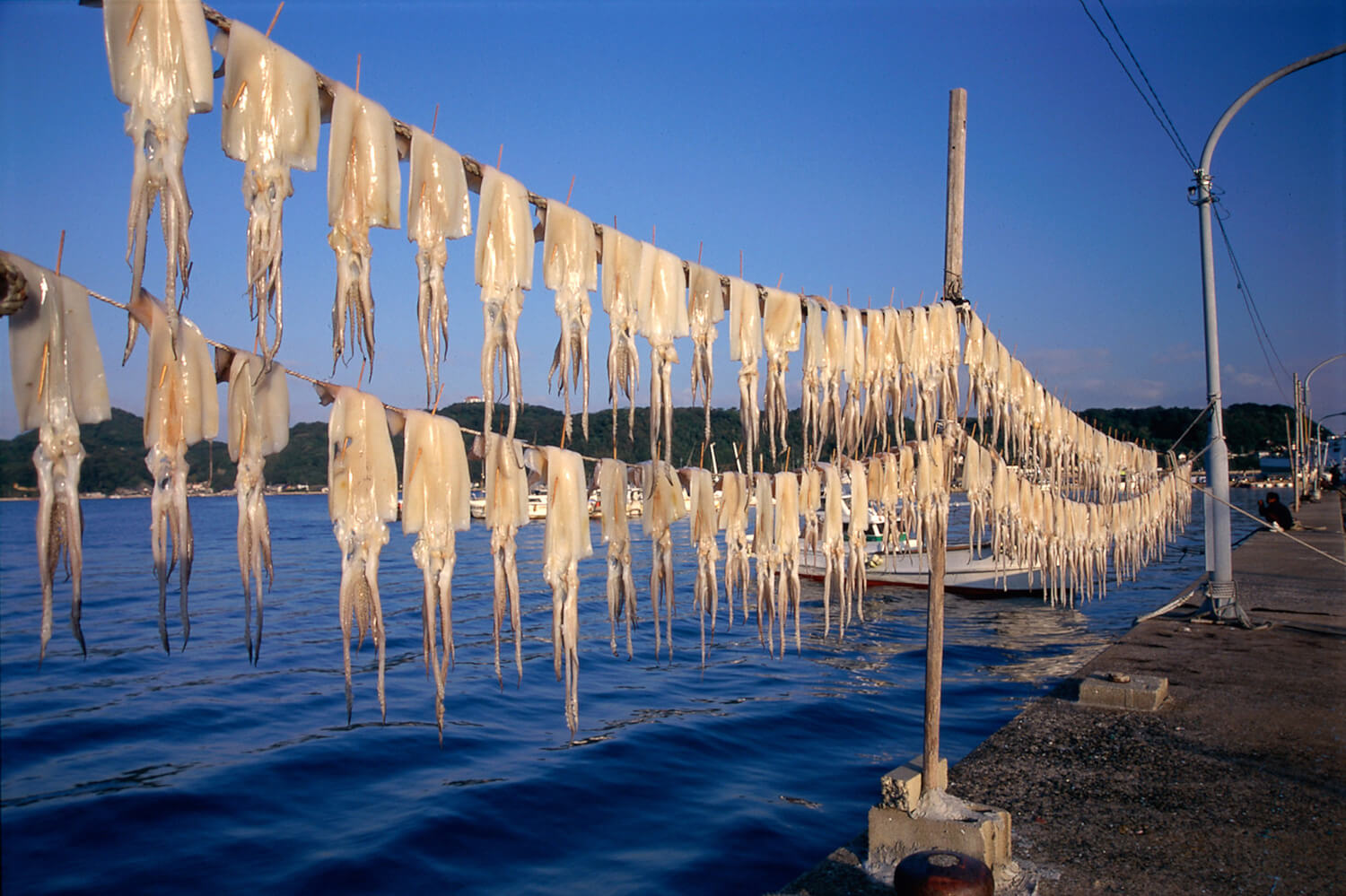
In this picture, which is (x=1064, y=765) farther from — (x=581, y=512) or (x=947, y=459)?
(x=581, y=512)

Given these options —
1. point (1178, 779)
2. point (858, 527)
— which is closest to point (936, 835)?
point (1178, 779)

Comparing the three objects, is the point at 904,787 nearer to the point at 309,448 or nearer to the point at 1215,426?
the point at 309,448

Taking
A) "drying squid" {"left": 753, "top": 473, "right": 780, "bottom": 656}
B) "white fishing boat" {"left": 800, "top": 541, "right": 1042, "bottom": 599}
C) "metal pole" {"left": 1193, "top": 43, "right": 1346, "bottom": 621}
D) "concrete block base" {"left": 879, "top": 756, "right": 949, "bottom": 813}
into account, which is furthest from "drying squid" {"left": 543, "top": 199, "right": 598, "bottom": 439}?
"white fishing boat" {"left": 800, "top": 541, "right": 1042, "bottom": 599}

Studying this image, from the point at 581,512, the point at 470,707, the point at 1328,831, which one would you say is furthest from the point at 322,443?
the point at 470,707

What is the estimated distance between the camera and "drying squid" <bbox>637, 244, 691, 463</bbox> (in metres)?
4.91

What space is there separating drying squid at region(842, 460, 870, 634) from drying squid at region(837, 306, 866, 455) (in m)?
0.67

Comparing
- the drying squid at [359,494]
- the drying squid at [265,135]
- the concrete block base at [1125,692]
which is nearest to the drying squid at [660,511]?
the drying squid at [359,494]

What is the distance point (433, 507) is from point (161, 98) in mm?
2050

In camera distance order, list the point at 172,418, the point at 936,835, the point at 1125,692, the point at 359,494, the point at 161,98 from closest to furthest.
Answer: the point at 161,98
the point at 172,418
the point at 359,494
the point at 936,835
the point at 1125,692

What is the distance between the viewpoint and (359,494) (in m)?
3.80

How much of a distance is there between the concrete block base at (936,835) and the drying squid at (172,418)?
409cm

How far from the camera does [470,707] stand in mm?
13789

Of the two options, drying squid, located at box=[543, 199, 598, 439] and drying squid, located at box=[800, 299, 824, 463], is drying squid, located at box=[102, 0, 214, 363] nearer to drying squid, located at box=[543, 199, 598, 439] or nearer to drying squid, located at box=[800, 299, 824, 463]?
drying squid, located at box=[543, 199, 598, 439]

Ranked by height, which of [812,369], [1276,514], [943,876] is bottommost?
[943,876]
